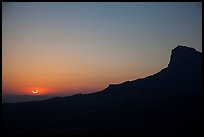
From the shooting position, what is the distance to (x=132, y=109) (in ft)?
267

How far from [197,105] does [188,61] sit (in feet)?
188

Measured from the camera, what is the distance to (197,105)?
7600 cm

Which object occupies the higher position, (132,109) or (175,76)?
(175,76)

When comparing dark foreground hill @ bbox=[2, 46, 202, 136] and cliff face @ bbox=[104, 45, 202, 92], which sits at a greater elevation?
cliff face @ bbox=[104, 45, 202, 92]

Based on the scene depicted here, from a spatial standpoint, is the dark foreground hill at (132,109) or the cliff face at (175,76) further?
the cliff face at (175,76)

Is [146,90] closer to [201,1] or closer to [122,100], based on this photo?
[122,100]

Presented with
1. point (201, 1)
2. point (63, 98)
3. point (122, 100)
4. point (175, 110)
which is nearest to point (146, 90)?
point (122, 100)

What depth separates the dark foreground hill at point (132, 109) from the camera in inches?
2468

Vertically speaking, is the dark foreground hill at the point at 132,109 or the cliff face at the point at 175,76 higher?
the cliff face at the point at 175,76

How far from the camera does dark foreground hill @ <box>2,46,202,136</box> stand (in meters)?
62.7

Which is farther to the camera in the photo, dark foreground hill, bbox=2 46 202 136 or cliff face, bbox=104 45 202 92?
cliff face, bbox=104 45 202 92

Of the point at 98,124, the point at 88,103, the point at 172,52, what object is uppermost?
the point at 172,52

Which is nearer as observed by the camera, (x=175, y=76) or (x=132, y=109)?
(x=132, y=109)

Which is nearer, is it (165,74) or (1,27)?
(1,27)
